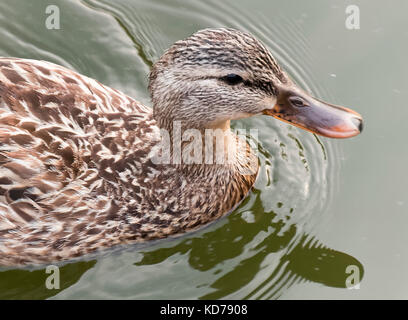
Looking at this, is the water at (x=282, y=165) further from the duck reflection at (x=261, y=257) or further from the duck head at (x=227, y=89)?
the duck head at (x=227, y=89)

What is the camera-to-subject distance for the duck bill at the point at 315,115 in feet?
17.1

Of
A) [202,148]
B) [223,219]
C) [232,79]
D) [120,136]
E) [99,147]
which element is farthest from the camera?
[223,219]

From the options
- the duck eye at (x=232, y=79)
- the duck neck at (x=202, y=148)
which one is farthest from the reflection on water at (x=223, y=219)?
the duck eye at (x=232, y=79)

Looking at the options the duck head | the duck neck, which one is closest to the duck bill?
the duck head

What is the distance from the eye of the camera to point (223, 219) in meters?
5.87

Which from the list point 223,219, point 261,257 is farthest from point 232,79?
point 261,257

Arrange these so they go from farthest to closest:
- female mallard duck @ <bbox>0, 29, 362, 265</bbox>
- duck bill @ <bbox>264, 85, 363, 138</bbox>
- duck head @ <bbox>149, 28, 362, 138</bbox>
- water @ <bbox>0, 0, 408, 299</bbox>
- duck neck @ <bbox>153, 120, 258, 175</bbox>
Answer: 1. water @ <bbox>0, 0, 408, 299</bbox>
2. duck neck @ <bbox>153, 120, 258, 175</bbox>
3. duck bill @ <bbox>264, 85, 363, 138</bbox>
4. female mallard duck @ <bbox>0, 29, 362, 265</bbox>
5. duck head @ <bbox>149, 28, 362, 138</bbox>

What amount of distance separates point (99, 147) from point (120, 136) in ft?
0.68

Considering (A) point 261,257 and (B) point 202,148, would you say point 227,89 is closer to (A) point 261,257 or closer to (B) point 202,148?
(B) point 202,148

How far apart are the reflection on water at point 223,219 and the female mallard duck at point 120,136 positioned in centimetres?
23

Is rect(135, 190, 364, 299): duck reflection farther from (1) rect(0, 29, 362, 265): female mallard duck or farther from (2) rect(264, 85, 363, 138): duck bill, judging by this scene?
(2) rect(264, 85, 363, 138): duck bill

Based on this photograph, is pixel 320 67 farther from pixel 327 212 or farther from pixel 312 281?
pixel 312 281

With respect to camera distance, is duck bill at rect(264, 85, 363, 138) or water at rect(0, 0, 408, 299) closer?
duck bill at rect(264, 85, 363, 138)

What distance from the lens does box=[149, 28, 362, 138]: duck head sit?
4895 millimetres
